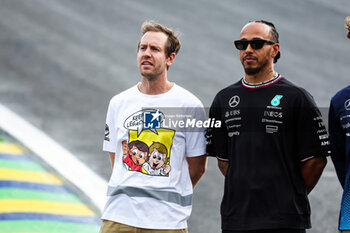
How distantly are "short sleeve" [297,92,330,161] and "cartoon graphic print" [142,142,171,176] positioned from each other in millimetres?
1037

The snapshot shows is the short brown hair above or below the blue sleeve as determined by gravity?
above

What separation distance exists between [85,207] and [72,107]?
3740 millimetres

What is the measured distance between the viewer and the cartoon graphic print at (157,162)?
15.6 feet

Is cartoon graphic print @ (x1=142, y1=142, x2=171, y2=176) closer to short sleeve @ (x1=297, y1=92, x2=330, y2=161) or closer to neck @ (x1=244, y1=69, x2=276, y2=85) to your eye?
neck @ (x1=244, y1=69, x2=276, y2=85)

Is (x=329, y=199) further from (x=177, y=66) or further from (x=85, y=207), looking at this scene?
(x=177, y=66)

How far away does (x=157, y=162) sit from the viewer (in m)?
4.77

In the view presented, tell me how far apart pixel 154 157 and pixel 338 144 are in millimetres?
1403

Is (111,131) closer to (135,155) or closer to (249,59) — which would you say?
(135,155)

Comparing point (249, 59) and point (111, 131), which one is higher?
point (249, 59)

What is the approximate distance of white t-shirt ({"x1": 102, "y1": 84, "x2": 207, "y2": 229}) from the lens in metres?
4.69

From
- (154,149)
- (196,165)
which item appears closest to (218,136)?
(196,165)

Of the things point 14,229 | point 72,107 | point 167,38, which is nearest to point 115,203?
point 167,38

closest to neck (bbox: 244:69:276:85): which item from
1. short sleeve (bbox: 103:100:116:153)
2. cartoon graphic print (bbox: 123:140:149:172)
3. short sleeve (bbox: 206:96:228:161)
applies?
short sleeve (bbox: 206:96:228:161)

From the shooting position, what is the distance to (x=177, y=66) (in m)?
13.1
